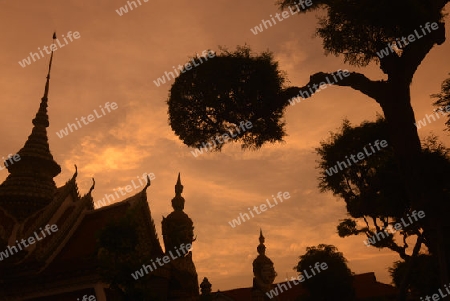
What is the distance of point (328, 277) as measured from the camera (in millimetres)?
36000

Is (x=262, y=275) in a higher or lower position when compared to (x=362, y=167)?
lower

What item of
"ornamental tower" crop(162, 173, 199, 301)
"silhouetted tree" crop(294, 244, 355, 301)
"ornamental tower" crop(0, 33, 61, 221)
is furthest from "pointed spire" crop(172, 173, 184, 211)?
"silhouetted tree" crop(294, 244, 355, 301)

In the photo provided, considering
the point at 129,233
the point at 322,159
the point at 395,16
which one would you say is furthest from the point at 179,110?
the point at 322,159

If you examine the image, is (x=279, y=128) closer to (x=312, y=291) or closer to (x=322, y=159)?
(x=322, y=159)

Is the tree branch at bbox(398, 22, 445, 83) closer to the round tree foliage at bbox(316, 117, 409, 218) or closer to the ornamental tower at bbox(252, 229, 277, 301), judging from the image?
the round tree foliage at bbox(316, 117, 409, 218)

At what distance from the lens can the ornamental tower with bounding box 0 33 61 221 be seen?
25.8 meters

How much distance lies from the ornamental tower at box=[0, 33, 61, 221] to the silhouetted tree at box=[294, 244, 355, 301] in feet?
71.3

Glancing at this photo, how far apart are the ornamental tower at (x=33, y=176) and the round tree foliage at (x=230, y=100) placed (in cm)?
1478

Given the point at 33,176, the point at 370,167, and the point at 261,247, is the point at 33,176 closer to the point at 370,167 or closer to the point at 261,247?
the point at 261,247

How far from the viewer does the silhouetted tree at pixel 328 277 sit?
1403 inches

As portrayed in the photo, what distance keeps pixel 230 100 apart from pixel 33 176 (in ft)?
62.0

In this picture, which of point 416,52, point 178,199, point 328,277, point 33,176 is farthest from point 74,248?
point 328,277

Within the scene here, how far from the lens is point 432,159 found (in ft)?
59.5

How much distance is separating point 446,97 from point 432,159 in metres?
3.58
